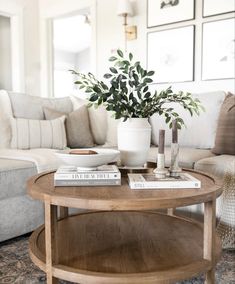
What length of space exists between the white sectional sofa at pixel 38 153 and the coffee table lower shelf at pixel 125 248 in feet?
1.45

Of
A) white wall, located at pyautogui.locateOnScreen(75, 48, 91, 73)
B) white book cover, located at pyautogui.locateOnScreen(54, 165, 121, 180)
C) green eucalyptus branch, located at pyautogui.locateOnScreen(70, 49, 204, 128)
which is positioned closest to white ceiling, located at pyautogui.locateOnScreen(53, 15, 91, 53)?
white wall, located at pyautogui.locateOnScreen(75, 48, 91, 73)

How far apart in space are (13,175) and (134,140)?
0.79 meters

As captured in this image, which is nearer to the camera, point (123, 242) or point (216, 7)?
point (123, 242)

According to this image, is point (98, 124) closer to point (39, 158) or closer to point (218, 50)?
point (39, 158)

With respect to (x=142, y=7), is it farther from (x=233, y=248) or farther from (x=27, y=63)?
(x=233, y=248)

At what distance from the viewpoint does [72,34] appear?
7.29 meters

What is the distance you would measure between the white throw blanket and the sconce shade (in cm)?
184

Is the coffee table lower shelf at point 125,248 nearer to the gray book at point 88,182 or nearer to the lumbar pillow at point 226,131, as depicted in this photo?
the gray book at point 88,182

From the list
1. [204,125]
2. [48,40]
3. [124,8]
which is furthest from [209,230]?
[48,40]

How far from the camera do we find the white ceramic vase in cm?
146

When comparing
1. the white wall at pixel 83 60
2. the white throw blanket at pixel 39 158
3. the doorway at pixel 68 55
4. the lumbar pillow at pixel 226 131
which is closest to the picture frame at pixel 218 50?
the lumbar pillow at pixel 226 131

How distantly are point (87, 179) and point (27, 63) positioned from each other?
3482 millimetres

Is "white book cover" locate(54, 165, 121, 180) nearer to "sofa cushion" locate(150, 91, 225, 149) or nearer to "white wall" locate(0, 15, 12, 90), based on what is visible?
"sofa cushion" locate(150, 91, 225, 149)

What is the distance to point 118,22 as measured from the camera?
3.53 meters
